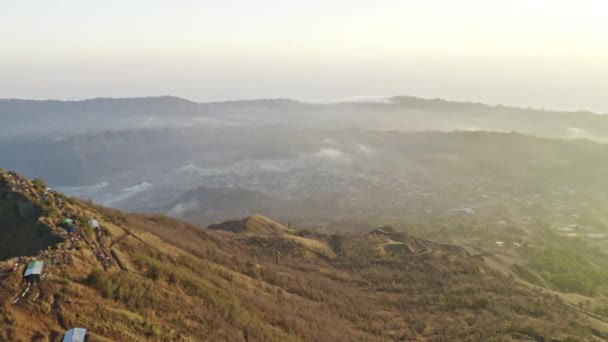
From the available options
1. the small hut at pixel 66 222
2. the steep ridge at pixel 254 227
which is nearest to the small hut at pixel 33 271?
the small hut at pixel 66 222

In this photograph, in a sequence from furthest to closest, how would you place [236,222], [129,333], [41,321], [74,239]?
1. [236,222]
2. [74,239]
3. [129,333]
4. [41,321]

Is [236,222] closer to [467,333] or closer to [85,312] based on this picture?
[467,333]

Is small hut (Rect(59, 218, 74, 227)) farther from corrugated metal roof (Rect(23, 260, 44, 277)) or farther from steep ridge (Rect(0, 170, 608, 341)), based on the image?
corrugated metal roof (Rect(23, 260, 44, 277))

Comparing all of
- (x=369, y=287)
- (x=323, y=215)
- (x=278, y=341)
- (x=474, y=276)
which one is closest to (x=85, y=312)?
(x=278, y=341)

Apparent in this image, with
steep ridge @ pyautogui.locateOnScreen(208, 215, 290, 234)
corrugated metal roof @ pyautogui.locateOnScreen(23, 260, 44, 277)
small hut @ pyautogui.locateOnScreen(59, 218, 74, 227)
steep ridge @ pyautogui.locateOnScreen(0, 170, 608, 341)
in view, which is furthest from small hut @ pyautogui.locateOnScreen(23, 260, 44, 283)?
steep ridge @ pyautogui.locateOnScreen(208, 215, 290, 234)

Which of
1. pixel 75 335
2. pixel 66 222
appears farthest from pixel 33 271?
pixel 66 222

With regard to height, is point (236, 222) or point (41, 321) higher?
point (41, 321)

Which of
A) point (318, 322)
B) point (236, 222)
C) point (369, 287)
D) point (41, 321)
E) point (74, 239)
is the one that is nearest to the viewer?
point (41, 321)
